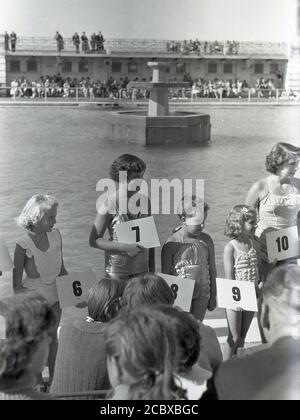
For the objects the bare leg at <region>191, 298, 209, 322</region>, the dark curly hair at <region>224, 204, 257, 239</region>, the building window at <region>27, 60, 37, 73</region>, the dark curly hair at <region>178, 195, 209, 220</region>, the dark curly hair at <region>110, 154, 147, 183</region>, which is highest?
the building window at <region>27, 60, 37, 73</region>

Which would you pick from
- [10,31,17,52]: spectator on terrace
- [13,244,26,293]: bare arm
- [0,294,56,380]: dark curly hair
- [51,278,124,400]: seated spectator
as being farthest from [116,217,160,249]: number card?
[10,31,17,52]: spectator on terrace

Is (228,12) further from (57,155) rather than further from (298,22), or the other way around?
(57,155)

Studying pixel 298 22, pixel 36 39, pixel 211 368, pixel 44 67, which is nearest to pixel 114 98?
pixel 44 67

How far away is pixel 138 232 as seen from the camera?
3.82m

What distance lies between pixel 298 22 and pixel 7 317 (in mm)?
2736

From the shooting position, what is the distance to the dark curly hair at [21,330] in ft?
7.21

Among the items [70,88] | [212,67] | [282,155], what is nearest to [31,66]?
[212,67]

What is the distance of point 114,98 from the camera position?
24.0m

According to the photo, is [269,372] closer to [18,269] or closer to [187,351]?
[187,351]

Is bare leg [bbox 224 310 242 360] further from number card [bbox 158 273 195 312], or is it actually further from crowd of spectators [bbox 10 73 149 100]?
crowd of spectators [bbox 10 73 149 100]

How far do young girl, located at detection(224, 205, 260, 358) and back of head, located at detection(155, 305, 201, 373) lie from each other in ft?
5.06

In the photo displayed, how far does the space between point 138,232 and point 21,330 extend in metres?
1.60

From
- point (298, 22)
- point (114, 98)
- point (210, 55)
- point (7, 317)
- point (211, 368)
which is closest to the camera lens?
point (7, 317)

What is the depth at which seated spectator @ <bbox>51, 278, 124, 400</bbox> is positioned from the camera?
8.90 feet
